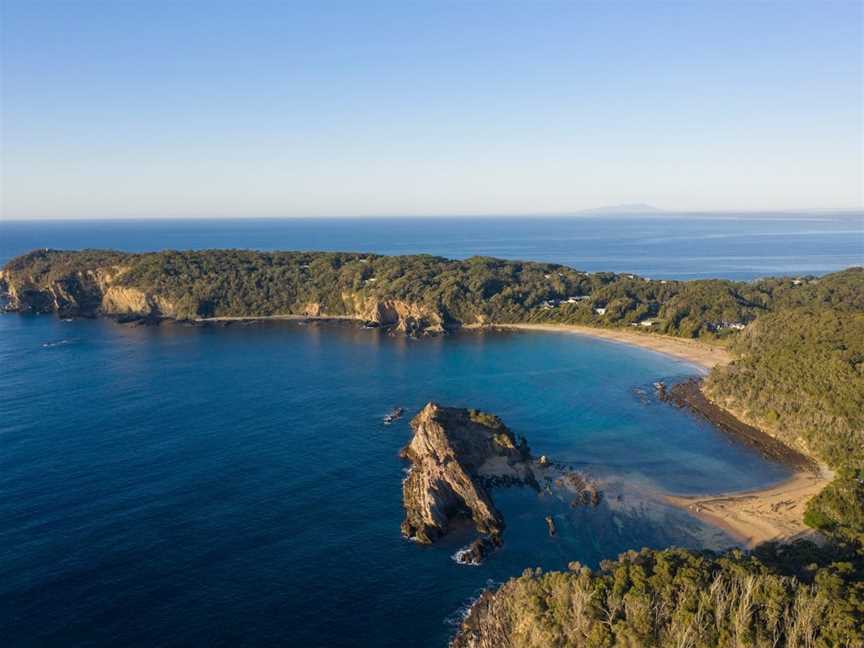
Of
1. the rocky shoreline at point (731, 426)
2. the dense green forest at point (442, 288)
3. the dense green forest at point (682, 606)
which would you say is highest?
the dense green forest at point (442, 288)

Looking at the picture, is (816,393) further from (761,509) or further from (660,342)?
(660,342)

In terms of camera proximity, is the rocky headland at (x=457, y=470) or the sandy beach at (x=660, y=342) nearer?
the rocky headland at (x=457, y=470)

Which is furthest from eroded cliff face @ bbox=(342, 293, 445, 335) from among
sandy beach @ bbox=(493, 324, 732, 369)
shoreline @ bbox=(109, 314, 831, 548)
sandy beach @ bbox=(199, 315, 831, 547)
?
sandy beach @ bbox=(199, 315, 831, 547)

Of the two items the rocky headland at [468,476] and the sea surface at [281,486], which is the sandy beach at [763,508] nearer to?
the sea surface at [281,486]

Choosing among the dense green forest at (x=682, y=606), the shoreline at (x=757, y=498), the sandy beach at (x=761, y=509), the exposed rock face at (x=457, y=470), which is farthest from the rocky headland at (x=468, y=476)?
the dense green forest at (x=682, y=606)

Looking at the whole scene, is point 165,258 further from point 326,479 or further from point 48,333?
point 326,479

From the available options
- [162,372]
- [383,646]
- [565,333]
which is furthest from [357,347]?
[383,646]

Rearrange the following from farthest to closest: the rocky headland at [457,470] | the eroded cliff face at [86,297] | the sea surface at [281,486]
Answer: the eroded cliff face at [86,297], the rocky headland at [457,470], the sea surface at [281,486]
